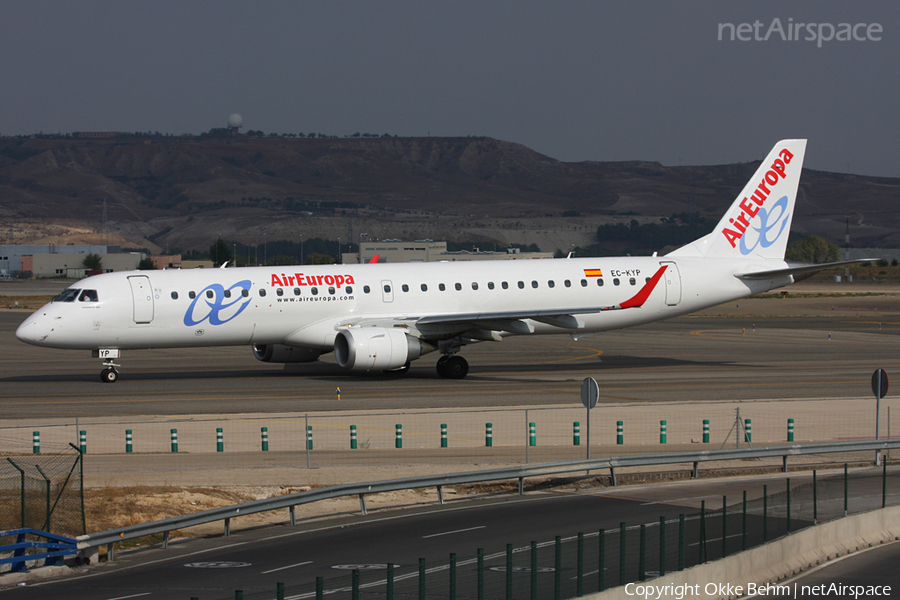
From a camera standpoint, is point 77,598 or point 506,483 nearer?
point 77,598

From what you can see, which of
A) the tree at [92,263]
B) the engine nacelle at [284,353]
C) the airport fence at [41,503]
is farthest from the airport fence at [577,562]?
the tree at [92,263]

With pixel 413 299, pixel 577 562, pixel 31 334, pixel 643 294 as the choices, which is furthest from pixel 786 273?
pixel 577 562

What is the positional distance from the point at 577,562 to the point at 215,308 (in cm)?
2713

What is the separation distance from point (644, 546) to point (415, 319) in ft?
90.1

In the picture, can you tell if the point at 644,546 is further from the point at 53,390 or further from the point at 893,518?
the point at 53,390

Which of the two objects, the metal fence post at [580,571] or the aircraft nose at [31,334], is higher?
the aircraft nose at [31,334]

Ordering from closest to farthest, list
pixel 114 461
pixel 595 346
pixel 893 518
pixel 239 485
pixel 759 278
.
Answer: pixel 893 518, pixel 239 485, pixel 114 461, pixel 759 278, pixel 595 346

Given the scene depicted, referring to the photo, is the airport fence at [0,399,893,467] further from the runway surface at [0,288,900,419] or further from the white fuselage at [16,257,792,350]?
the white fuselage at [16,257,792,350]

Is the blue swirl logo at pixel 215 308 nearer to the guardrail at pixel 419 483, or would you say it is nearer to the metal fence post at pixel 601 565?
the guardrail at pixel 419 483

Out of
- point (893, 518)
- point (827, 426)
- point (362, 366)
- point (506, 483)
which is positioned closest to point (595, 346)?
point (362, 366)

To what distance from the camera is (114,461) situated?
24422mm

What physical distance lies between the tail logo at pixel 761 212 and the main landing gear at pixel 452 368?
14340mm

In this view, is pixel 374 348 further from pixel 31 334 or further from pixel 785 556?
pixel 785 556

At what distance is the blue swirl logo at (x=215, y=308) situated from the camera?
1468 inches
